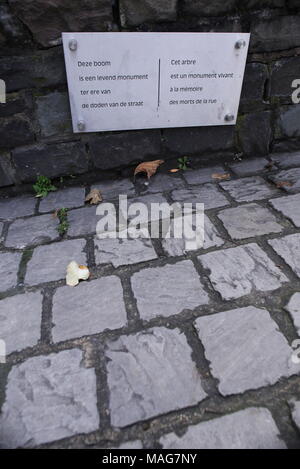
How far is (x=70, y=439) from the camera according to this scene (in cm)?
106

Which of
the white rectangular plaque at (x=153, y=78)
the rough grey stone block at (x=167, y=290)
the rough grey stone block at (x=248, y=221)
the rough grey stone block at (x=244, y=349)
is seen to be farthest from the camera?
the white rectangular plaque at (x=153, y=78)

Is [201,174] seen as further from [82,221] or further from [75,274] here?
[75,274]

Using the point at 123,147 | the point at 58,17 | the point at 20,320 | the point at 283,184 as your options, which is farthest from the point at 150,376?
the point at 58,17

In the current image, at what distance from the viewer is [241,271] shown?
1607 mm

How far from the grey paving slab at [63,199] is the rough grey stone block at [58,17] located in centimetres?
93

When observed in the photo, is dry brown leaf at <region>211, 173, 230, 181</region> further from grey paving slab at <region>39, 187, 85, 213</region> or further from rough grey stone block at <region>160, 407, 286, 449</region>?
rough grey stone block at <region>160, 407, 286, 449</region>

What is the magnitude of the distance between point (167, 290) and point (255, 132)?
5.43ft

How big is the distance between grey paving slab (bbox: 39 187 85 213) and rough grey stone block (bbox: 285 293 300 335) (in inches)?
57.1

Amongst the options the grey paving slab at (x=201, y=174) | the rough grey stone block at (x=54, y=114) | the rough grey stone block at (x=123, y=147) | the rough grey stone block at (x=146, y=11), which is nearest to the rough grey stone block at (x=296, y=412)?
the grey paving slab at (x=201, y=174)

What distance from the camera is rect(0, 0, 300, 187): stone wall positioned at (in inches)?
77.9

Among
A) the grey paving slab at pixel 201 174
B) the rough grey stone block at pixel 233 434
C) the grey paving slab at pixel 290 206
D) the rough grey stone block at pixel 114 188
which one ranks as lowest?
the rough grey stone block at pixel 233 434

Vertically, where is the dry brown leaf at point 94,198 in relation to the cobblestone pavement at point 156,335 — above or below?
above

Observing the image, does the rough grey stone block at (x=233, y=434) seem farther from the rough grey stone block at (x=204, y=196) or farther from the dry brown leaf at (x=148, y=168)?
the dry brown leaf at (x=148, y=168)

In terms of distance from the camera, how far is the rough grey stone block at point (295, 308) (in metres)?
1.34
